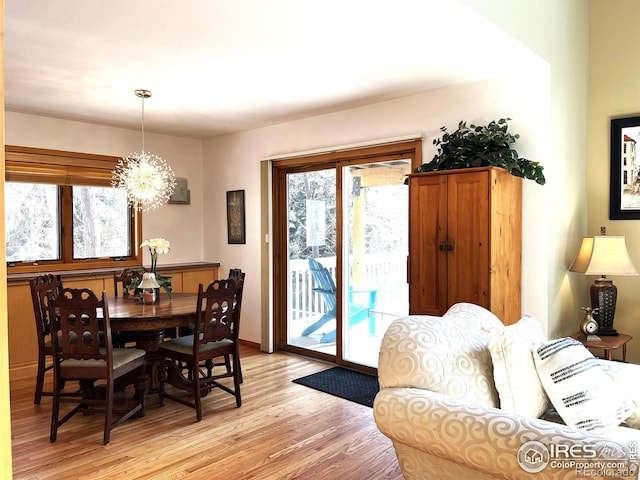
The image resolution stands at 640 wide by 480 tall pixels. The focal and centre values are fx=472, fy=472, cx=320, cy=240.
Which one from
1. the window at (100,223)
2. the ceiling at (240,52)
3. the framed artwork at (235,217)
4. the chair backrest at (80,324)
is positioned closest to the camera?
the ceiling at (240,52)

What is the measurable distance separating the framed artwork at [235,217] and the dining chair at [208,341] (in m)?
1.98

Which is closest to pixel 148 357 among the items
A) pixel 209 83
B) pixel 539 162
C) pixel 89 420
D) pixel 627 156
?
pixel 89 420

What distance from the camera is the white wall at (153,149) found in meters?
4.67

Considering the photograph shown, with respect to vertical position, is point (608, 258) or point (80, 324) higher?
point (608, 258)

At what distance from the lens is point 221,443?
299cm

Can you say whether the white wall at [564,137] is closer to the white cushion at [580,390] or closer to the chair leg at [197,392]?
the white cushion at [580,390]

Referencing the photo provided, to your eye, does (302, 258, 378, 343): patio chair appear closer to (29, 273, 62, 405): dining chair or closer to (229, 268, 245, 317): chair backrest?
(229, 268, 245, 317): chair backrest

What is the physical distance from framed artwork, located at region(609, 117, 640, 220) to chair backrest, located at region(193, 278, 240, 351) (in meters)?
2.99

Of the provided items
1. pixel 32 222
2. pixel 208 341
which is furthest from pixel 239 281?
pixel 32 222

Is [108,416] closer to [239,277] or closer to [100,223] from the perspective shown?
[239,277]

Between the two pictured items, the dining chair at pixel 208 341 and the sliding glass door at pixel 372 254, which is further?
the sliding glass door at pixel 372 254

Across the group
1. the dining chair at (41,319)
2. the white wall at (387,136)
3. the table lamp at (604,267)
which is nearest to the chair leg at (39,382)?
the dining chair at (41,319)

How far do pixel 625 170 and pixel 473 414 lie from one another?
2.97 meters

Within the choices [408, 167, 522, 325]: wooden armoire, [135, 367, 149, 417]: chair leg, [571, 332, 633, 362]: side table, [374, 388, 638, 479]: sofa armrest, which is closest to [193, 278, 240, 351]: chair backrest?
[135, 367, 149, 417]: chair leg
